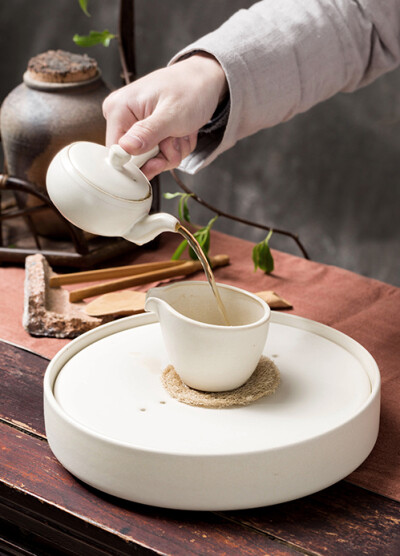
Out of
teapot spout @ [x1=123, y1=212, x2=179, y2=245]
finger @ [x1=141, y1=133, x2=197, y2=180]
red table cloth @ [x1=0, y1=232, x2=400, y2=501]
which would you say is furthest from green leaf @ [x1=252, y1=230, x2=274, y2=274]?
teapot spout @ [x1=123, y1=212, x2=179, y2=245]

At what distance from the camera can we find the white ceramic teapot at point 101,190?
73 centimetres

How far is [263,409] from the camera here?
750 millimetres

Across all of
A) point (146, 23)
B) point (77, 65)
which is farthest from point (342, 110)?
point (77, 65)

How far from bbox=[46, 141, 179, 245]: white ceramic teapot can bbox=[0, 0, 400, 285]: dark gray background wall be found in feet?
3.97

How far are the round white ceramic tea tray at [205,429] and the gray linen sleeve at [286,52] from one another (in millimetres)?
387

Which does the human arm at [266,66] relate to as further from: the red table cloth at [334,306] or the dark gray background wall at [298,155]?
the dark gray background wall at [298,155]

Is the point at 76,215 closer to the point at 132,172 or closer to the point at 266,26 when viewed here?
the point at 132,172

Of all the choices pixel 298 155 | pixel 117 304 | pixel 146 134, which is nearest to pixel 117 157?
pixel 146 134

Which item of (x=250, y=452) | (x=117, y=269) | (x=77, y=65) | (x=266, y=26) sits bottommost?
(x=117, y=269)

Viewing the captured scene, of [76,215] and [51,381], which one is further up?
[76,215]

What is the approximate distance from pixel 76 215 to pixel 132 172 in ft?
0.24

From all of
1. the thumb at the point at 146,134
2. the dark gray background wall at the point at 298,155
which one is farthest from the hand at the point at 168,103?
the dark gray background wall at the point at 298,155

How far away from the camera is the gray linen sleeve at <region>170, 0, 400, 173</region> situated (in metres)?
1.05

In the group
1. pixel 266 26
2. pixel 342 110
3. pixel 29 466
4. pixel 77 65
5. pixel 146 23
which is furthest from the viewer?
pixel 146 23
